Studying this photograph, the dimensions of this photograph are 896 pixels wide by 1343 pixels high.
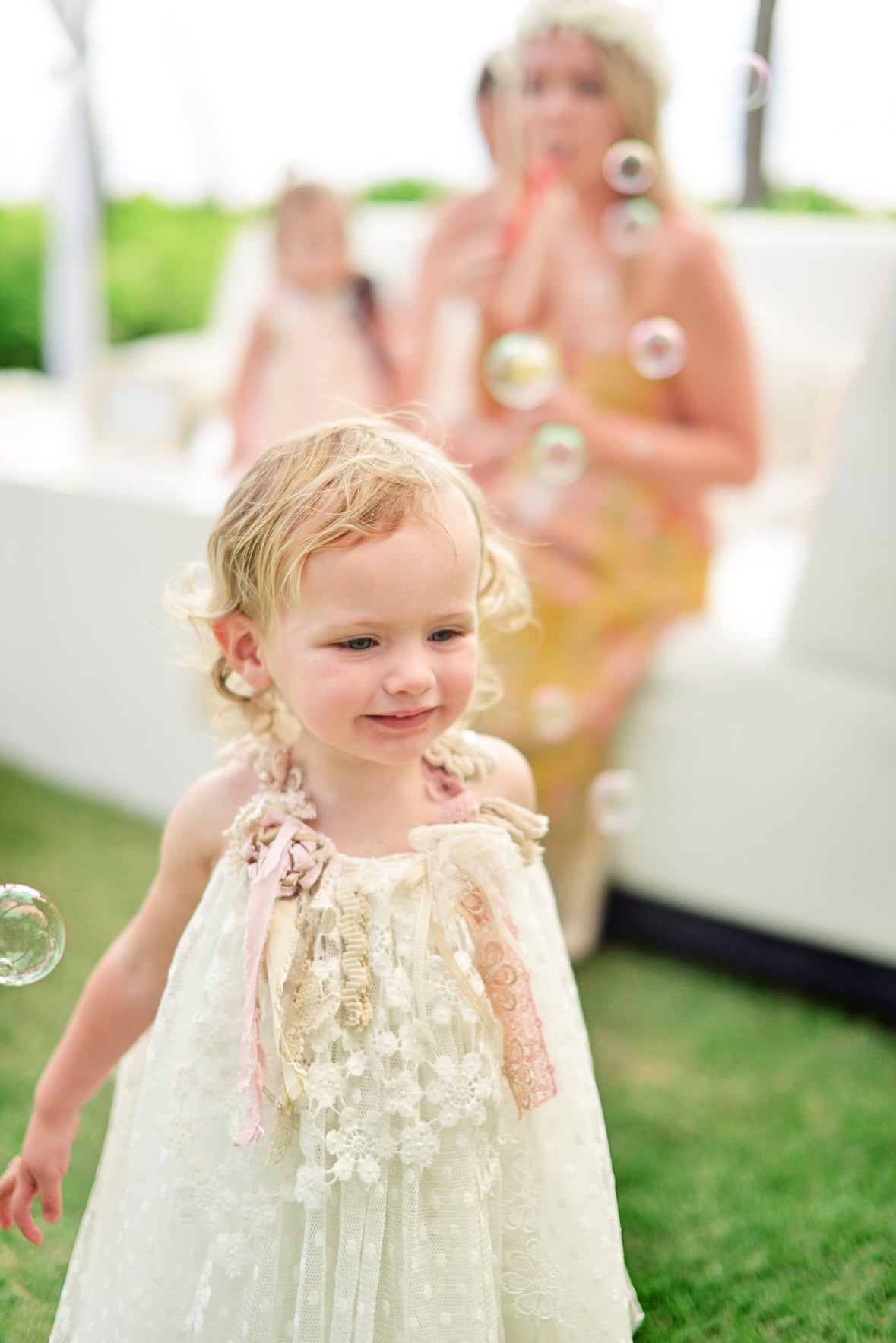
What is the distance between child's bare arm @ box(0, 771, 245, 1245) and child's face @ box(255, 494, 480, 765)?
154 millimetres

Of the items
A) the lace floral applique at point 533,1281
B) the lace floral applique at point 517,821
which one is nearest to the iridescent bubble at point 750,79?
the lace floral applique at point 517,821

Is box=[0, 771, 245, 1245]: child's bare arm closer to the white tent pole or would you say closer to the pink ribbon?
the pink ribbon

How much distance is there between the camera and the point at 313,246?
262cm

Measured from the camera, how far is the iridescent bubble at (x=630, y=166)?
1.90 metres

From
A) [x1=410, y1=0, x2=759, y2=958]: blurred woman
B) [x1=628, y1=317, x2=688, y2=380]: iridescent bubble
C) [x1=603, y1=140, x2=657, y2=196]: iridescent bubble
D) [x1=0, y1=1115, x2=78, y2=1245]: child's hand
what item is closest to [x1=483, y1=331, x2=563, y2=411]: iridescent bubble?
[x1=410, y1=0, x2=759, y2=958]: blurred woman

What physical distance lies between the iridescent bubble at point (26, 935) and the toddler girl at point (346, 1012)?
6cm

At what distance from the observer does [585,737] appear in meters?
1.96

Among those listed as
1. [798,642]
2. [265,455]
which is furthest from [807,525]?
[265,455]

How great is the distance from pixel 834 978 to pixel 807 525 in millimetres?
1146

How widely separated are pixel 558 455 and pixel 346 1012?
1125mm

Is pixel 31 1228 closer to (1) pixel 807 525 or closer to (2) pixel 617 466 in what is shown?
(2) pixel 617 466

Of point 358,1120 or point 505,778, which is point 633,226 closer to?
point 505,778

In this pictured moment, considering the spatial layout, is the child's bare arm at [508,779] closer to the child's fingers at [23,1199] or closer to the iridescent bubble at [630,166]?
the child's fingers at [23,1199]

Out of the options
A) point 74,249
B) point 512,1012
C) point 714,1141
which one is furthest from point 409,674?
point 74,249
